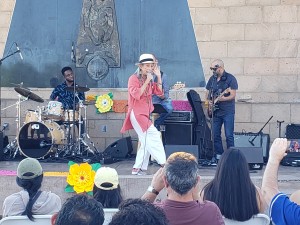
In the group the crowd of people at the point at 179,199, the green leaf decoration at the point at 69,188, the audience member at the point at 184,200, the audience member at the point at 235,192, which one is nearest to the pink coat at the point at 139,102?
the green leaf decoration at the point at 69,188

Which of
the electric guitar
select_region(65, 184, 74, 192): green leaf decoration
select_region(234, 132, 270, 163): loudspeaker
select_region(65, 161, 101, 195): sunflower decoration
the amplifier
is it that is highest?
the electric guitar

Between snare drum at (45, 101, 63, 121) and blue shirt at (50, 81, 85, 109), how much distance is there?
0.29 metres

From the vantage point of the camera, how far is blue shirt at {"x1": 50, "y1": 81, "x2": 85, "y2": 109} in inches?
432

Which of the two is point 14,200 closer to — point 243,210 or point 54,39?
point 243,210

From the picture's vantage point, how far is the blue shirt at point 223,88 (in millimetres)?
10195

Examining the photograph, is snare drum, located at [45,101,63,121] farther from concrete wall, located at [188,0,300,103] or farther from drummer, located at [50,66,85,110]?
concrete wall, located at [188,0,300,103]

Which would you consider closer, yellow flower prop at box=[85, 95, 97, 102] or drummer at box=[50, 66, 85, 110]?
drummer at box=[50, 66, 85, 110]

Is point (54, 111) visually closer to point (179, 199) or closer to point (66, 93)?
point (66, 93)

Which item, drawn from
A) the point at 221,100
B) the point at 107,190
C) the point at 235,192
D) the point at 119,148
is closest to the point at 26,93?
the point at 119,148

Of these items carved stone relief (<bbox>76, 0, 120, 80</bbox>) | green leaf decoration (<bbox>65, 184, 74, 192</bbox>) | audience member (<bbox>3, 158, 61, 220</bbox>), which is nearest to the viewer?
audience member (<bbox>3, 158, 61, 220</bbox>)

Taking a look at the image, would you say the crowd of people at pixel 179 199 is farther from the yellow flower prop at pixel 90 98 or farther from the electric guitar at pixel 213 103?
the yellow flower prop at pixel 90 98

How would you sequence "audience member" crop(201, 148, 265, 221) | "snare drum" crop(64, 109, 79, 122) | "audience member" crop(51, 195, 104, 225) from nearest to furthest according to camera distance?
"audience member" crop(51, 195, 104, 225), "audience member" crop(201, 148, 265, 221), "snare drum" crop(64, 109, 79, 122)

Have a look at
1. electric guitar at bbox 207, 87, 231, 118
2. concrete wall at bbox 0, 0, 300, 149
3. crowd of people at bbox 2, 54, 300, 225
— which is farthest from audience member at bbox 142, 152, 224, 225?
concrete wall at bbox 0, 0, 300, 149

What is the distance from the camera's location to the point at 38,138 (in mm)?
10523
